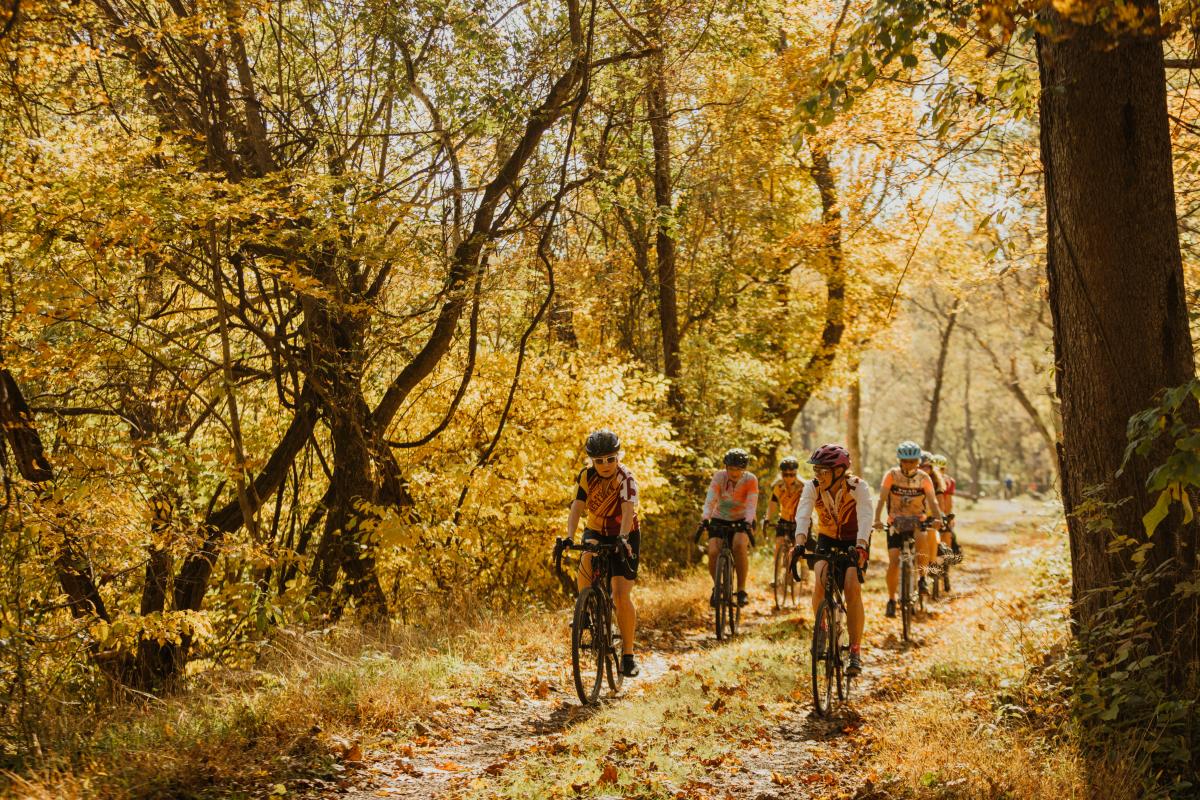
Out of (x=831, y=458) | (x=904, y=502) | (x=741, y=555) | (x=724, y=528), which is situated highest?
(x=831, y=458)

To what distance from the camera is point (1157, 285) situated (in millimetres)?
5629

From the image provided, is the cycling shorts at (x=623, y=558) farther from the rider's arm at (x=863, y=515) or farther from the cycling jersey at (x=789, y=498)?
the cycling jersey at (x=789, y=498)

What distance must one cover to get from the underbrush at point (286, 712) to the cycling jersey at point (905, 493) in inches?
178

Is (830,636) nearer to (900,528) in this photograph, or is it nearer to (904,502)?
(900,528)

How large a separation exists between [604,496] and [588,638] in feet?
4.05

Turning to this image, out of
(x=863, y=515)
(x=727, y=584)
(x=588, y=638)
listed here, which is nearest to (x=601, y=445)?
(x=588, y=638)

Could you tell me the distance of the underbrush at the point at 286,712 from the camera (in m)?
5.21

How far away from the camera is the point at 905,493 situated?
39.4ft

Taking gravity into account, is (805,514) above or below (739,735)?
above

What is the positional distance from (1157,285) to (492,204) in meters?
7.38

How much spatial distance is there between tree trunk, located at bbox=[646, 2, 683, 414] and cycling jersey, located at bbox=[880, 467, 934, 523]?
4.31 m

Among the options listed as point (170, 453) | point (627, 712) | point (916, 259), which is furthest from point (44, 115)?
point (916, 259)

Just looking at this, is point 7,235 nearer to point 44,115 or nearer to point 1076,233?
point 44,115

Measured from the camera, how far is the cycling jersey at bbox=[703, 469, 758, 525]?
11.3m
